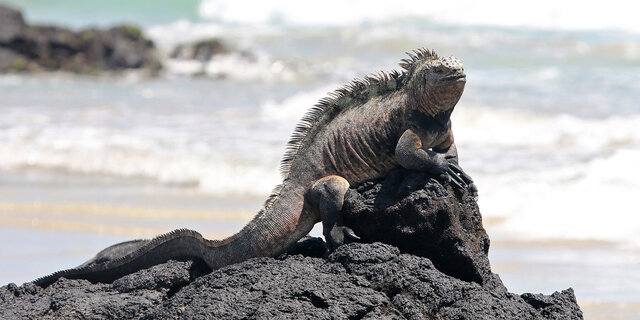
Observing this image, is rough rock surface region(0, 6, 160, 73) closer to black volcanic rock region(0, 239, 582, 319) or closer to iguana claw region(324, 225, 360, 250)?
black volcanic rock region(0, 239, 582, 319)

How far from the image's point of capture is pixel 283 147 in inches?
527

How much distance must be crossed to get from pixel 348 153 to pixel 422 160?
44cm

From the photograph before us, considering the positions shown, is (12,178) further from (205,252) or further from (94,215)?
(205,252)

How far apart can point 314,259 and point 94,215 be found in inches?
212

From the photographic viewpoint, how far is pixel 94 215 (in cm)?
934

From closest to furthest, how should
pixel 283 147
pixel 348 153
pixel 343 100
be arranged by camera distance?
pixel 348 153 < pixel 343 100 < pixel 283 147

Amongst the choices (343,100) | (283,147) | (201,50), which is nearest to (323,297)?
(343,100)

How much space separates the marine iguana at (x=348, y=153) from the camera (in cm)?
452

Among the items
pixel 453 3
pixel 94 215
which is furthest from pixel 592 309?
pixel 453 3

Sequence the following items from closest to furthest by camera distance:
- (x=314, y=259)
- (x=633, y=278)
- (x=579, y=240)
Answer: (x=314, y=259)
(x=633, y=278)
(x=579, y=240)

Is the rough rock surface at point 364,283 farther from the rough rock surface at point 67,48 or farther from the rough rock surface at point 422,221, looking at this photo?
the rough rock surface at point 67,48

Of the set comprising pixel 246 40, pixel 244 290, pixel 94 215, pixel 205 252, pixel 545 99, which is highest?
pixel 246 40

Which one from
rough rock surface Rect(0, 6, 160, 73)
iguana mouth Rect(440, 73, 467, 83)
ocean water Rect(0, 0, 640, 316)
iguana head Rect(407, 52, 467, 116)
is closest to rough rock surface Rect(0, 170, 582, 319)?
iguana head Rect(407, 52, 467, 116)

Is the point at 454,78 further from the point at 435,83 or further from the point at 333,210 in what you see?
the point at 333,210
